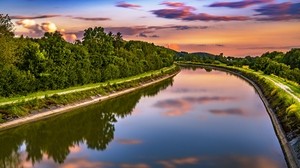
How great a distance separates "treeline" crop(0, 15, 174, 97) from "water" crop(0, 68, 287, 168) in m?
6.89

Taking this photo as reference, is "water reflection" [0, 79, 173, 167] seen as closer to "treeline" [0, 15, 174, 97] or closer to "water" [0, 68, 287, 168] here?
"water" [0, 68, 287, 168]

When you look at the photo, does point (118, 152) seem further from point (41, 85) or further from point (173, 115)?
point (41, 85)

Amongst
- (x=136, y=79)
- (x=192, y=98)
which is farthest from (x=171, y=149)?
(x=136, y=79)

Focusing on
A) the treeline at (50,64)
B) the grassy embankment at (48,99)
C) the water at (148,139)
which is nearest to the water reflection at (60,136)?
the water at (148,139)

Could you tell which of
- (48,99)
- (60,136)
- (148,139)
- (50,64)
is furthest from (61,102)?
(148,139)

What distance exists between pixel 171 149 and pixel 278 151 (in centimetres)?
791

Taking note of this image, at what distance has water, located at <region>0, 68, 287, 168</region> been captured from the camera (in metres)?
27.2

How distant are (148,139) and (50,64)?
2612 cm

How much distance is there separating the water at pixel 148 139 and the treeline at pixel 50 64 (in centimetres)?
689

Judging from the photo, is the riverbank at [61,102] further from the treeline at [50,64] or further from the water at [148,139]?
the treeline at [50,64]

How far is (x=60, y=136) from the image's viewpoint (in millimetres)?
35312

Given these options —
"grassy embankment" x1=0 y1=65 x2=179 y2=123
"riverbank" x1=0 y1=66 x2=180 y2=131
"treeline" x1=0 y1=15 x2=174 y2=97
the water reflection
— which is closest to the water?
the water reflection

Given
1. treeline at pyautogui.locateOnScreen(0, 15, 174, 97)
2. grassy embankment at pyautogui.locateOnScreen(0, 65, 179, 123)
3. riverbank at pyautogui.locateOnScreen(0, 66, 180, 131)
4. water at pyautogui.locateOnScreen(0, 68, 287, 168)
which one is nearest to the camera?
water at pyautogui.locateOnScreen(0, 68, 287, 168)

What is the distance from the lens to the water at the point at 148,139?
2725cm
